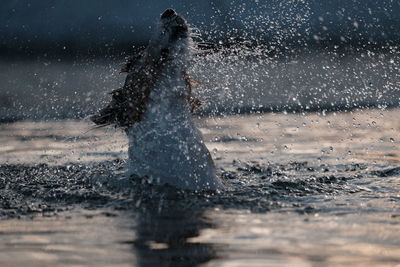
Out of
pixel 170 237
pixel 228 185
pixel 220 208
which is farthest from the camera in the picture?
pixel 228 185

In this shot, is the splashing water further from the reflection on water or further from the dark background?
the dark background

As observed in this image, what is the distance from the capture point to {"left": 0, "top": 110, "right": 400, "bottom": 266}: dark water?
4.71 metres

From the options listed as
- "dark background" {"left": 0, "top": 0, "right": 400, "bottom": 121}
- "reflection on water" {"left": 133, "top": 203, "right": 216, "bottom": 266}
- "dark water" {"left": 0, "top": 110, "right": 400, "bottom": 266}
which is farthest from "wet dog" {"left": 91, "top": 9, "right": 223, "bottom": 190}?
"dark background" {"left": 0, "top": 0, "right": 400, "bottom": 121}

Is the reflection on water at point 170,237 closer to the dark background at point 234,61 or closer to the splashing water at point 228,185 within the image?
the splashing water at point 228,185

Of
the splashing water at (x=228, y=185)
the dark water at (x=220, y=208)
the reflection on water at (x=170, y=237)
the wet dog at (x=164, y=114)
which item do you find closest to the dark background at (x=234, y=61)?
the splashing water at (x=228, y=185)

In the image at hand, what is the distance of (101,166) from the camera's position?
8555 mm

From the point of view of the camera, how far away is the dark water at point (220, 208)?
4715mm

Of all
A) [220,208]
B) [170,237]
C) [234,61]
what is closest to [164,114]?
[220,208]

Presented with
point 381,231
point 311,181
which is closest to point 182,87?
point 311,181

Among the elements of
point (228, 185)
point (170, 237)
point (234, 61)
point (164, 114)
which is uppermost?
point (234, 61)

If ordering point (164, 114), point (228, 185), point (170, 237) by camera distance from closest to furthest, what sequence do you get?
point (170, 237), point (164, 114), point (228, 185)

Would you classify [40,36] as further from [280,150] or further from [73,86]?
[280,150]

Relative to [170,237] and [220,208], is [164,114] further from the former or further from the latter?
[170,237]

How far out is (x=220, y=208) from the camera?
6.05m
